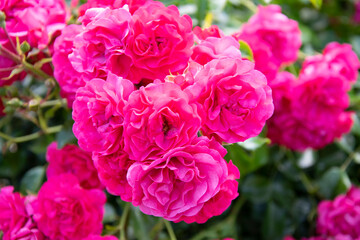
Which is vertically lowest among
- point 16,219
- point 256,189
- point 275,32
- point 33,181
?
point 256,189

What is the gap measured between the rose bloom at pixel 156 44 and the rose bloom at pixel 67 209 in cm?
29

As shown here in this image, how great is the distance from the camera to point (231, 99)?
710 millimetres

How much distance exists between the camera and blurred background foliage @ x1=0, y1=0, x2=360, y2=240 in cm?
111

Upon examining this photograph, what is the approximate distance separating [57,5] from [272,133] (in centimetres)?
66

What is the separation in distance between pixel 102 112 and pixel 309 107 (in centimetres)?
64

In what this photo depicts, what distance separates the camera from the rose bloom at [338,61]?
1.16 m

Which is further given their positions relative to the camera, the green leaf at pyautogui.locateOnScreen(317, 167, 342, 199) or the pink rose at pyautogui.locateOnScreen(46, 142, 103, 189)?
the green leaf at pyautogui.locateOnScreen(317, 167, 342, 199)

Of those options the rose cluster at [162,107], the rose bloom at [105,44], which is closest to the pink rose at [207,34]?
the rose cluster at [162,107]

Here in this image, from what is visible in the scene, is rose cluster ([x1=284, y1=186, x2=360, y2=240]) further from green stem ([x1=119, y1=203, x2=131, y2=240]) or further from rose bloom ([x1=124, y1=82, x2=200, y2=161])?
rose bloom ([x1=124, y1=82, x2=200, y2=161])

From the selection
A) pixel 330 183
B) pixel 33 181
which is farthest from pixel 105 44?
pixel 330 183

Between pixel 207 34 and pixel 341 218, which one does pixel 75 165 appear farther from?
pixel 341 218

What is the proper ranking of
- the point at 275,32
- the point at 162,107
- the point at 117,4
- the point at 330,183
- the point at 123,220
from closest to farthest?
the point at 162,107, the point at 117,4, the point at 123,220, the point at 275,32, the point at 330,183

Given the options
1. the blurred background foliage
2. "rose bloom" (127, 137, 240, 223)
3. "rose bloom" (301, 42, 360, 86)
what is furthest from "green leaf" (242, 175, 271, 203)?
"rose bloom" (127, 137, 240, 223)

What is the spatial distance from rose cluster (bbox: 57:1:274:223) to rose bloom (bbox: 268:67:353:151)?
43 centimetres
